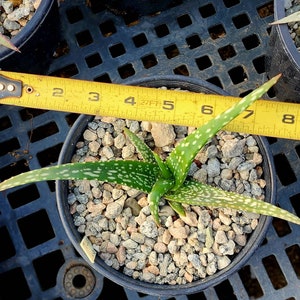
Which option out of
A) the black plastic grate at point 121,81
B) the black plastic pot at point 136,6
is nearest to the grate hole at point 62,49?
the black plastic grate at point 121,81

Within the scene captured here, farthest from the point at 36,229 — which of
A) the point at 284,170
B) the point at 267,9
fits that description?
the point at 267,9

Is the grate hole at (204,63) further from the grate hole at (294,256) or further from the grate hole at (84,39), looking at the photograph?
the grate hole at (294,256)

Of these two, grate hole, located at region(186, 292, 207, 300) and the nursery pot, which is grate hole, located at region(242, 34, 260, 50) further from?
grate hole, located at region(186, 292, 207, 300)

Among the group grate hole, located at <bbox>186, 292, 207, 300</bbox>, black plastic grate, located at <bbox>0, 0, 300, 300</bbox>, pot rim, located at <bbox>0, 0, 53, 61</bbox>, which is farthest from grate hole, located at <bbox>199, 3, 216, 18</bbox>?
grate hole, located at <bbox>186, 292, 207, 300</bbox>

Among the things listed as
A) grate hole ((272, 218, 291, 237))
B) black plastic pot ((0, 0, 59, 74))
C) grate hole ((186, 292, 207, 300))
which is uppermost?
black plastic pot ((0, 0, 59, 74))

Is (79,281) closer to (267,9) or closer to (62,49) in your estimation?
(62,49)

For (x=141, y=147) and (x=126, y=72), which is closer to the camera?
(x=141, y=147)

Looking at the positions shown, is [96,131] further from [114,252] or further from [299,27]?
[299,27]
